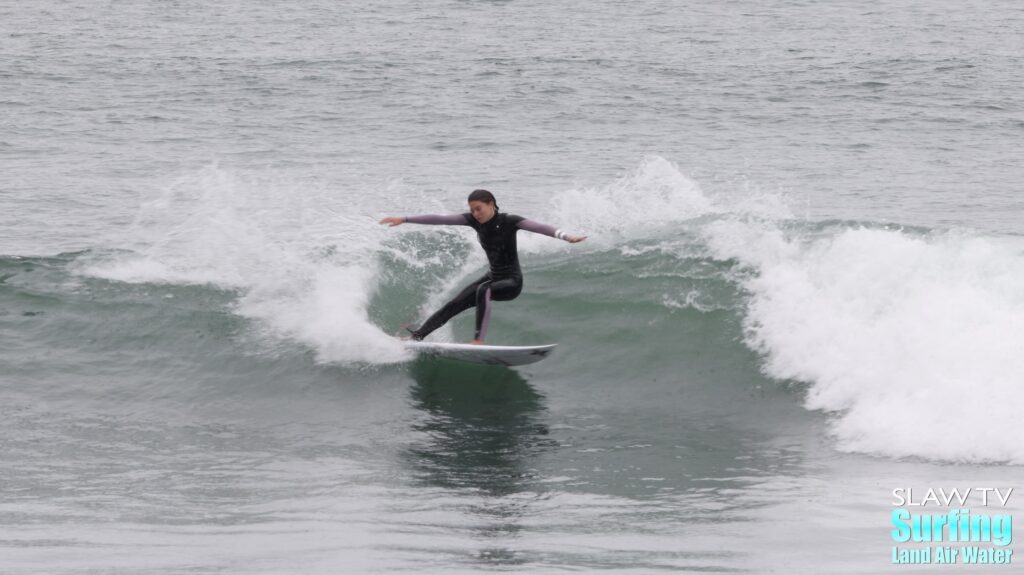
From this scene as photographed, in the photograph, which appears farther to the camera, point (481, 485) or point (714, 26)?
point (714, 26)

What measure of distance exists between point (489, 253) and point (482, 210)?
607 mm

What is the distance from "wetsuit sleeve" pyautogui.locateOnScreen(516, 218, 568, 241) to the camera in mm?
10773

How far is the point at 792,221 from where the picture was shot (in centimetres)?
1516

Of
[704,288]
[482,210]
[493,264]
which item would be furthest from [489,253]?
[704,288]

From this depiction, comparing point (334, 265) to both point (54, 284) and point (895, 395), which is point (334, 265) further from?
point (895, 395)

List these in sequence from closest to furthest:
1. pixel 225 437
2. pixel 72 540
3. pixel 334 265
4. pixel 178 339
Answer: pixel 72 540, pixel 225 437, pixel 178 339, pixel 334 265

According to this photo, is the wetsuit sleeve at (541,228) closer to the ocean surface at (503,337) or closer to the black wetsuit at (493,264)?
the black wetsuit at (493,264)

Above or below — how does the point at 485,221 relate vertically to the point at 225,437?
above

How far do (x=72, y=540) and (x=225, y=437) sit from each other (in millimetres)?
3121

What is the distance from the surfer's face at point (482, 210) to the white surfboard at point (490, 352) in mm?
1253

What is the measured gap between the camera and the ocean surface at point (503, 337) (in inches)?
332

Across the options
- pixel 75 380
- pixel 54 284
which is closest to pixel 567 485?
pixel 75 380

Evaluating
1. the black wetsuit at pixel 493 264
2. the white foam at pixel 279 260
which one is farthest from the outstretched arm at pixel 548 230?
the white foam at pixel 279 260

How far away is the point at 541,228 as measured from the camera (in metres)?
11.1
